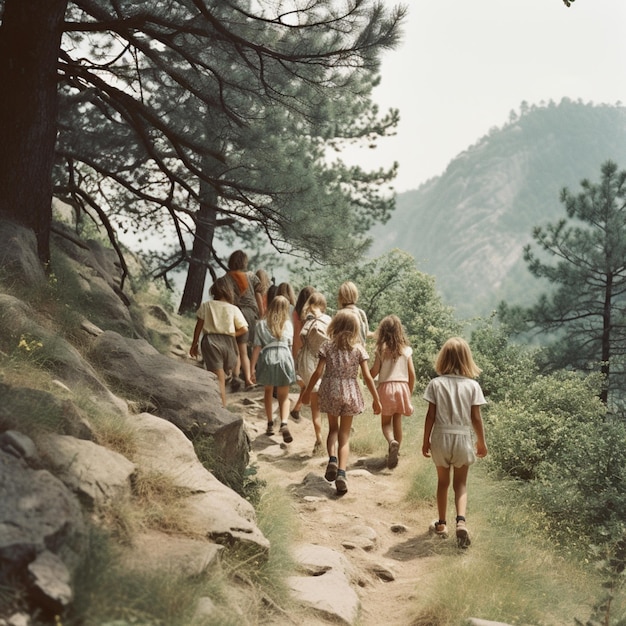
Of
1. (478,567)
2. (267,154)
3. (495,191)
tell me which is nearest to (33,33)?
(267,154)

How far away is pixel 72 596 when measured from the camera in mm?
2697

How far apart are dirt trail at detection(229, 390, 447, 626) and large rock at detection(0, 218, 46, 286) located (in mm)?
2892

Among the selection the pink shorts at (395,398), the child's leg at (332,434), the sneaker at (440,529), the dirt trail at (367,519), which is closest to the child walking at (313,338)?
the dirt trail at (367,519)

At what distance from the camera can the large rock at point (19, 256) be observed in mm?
6527

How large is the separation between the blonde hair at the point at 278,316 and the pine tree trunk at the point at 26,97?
2.79 metres

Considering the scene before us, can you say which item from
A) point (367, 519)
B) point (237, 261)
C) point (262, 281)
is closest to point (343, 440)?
point (367, 519)

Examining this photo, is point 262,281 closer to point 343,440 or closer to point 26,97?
point 26,97

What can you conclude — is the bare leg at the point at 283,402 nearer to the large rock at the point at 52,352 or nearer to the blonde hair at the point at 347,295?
the blonde hair at the point at 347,295

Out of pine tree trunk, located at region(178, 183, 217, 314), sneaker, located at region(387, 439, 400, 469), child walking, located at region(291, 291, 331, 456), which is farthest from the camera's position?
pine tree trunk, located at region(178, 183, 217, 314)

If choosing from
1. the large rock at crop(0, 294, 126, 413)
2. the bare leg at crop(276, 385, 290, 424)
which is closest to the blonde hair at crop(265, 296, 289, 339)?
the bare leg at crop(276, 385, 290, 424)

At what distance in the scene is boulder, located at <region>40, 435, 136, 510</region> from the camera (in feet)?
11.3

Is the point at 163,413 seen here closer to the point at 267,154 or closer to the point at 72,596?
the point at 72,596

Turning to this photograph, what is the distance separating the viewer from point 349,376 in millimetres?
6605

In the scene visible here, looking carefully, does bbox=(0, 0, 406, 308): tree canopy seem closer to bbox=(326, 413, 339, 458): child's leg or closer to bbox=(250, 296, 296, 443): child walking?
bbox=(250, 296, 296, 443): child walking
